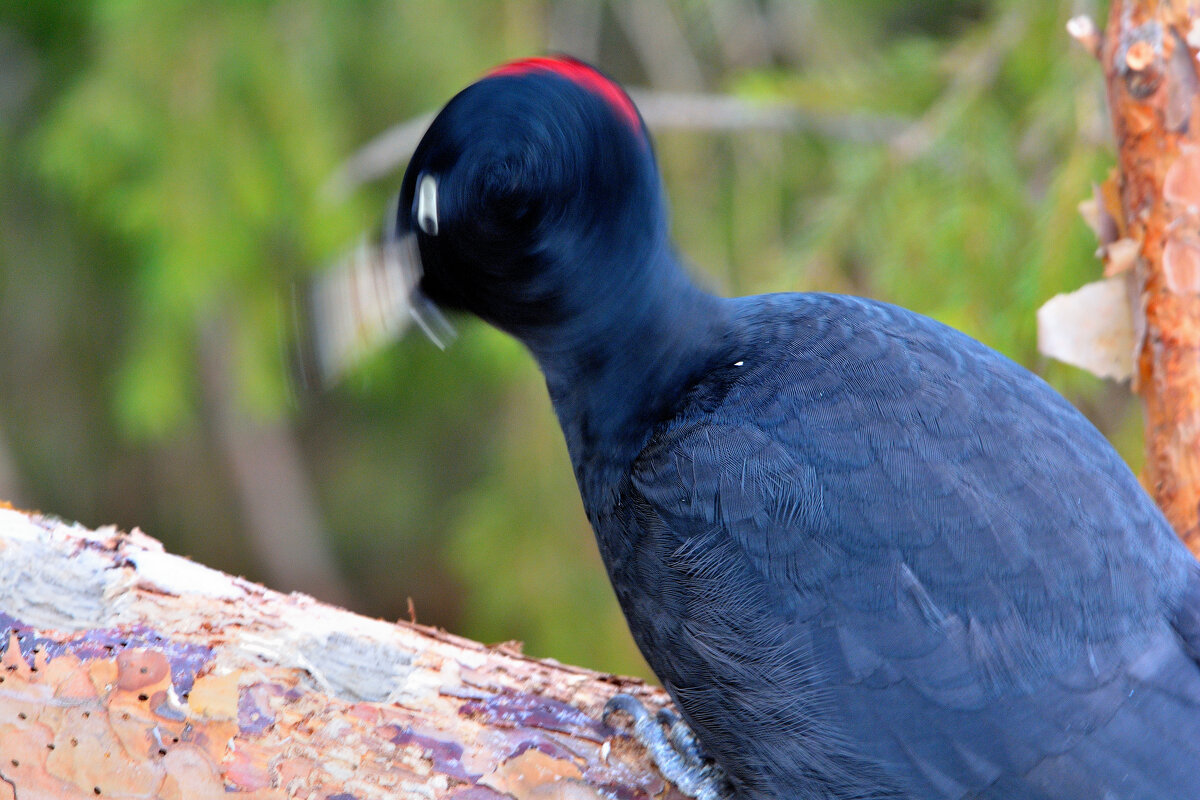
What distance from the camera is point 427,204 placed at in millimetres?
1193

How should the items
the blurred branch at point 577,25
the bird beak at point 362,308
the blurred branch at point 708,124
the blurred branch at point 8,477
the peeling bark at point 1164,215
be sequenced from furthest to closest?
the blurred branch at point 8,477
the blurred branch at point 577,25
the blurred branch at point 708,124
the peeling bark at point 1164,215
the bird beak at point 362,308

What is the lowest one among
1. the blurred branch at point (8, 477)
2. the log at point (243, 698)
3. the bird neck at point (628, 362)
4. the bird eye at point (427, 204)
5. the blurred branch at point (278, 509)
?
the blurred branch at point (278, 509)

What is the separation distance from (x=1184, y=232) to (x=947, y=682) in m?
0.73

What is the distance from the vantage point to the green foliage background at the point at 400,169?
6.84 ft

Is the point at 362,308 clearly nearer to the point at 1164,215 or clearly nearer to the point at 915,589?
the point at 915,589

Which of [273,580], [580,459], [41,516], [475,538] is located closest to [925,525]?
[580,459]

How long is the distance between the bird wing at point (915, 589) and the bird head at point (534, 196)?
9.0 inches

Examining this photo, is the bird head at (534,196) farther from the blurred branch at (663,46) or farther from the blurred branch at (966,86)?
the blurred branch at (663,46)

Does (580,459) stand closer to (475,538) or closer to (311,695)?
(311,695)

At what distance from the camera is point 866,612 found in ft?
3.85

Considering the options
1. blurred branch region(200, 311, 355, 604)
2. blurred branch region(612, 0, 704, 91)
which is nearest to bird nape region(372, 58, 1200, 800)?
blurred branch region(612, 0, 704, 91)

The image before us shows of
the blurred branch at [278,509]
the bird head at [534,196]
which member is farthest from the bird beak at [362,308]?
the blurred branch at [278,509]

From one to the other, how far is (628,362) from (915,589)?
1.44 feet

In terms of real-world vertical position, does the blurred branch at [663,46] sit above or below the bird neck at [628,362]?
above
